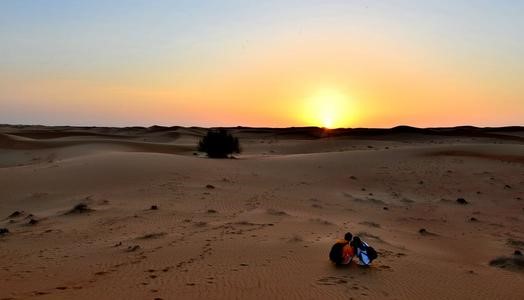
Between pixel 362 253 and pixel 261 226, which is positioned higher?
pixel 362 253

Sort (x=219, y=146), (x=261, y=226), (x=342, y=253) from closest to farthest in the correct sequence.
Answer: (x=342, y=253) → (x=261, y=226) → (x=219, y=146)

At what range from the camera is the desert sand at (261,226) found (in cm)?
632

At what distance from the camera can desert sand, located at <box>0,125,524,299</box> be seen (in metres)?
6.32

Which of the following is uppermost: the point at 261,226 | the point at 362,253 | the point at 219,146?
the point at 219,146

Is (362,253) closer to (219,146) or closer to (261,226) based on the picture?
(261,226)

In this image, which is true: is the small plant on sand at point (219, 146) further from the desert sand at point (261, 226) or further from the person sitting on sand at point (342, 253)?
the person sitting on sand at point (342, 253)

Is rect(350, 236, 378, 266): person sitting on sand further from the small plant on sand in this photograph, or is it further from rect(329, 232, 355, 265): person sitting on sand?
the small plant on sand

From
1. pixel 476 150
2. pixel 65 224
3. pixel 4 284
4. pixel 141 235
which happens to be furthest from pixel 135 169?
pixel 476 150

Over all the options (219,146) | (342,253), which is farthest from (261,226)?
(219,146)

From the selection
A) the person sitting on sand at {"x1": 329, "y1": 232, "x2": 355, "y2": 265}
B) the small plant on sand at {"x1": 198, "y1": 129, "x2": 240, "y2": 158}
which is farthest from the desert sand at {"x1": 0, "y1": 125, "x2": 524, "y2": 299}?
the small plant on sand at {"x1": 198, "y1": 129, "x2": 240, "y2": 158}

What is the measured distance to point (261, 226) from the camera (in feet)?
31.0

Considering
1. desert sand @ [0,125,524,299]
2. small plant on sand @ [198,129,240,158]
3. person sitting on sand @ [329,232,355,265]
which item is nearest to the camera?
desert sand @ [0,125,524,299]

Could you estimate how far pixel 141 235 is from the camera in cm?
870

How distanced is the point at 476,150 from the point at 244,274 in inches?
667
